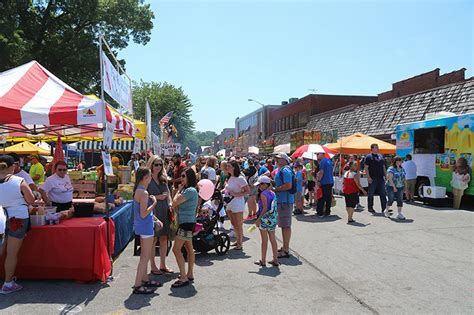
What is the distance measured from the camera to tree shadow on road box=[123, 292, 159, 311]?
4723mm

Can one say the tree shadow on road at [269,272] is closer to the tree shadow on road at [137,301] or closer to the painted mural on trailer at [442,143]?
the tree shadow on road at [137,301]

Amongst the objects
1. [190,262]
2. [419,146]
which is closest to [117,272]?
[190,262]

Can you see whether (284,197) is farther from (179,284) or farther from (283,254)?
(179,284)

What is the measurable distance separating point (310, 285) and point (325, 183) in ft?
20.6

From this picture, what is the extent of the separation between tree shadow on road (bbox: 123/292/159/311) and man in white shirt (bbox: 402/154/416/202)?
1201 cm

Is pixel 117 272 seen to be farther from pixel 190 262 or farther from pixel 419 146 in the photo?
pixel 419 146

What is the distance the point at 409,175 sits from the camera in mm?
14656

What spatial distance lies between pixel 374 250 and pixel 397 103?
17.9 m

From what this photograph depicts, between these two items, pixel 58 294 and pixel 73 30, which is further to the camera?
pixel 73 30

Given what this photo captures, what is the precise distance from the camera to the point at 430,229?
947cm

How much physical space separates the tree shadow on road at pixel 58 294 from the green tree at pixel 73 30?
22258mm

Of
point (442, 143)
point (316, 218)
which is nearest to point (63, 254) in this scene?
point (316, 218)

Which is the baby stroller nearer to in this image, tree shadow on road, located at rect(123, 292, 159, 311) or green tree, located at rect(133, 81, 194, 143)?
tree shadow on road, located at rect(123, 292, 159, 311)

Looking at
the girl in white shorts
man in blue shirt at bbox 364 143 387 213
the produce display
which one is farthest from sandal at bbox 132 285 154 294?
man in blue shirt at bbox 364 143 387 213
